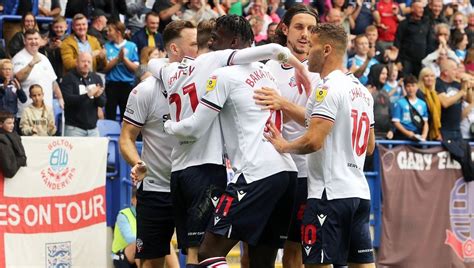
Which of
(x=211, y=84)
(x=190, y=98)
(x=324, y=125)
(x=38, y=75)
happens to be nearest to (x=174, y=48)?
(x=190, y=98)

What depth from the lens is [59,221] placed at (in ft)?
45.4

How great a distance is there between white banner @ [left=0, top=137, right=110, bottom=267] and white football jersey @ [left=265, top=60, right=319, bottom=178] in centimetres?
530

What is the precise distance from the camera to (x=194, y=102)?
883 centimetres

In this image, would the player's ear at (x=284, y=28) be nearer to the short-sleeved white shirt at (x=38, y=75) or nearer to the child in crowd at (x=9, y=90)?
the child in crowd at (x=9, y=90)

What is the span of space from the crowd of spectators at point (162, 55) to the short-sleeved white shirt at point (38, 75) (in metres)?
0.02

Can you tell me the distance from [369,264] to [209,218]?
1359 millimetres

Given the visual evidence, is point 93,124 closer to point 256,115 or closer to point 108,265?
point 108,265

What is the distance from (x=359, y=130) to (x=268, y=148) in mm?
746

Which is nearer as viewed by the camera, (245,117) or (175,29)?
(245,117)

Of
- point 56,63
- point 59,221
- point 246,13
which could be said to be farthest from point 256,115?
point 246,13

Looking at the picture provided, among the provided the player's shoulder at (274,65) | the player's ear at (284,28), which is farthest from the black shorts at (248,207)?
the player's ear at (284,28)

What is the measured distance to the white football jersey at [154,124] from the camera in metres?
10.1

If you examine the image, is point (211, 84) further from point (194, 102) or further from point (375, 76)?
point (375, 76)

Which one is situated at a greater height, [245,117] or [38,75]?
[38,75]
